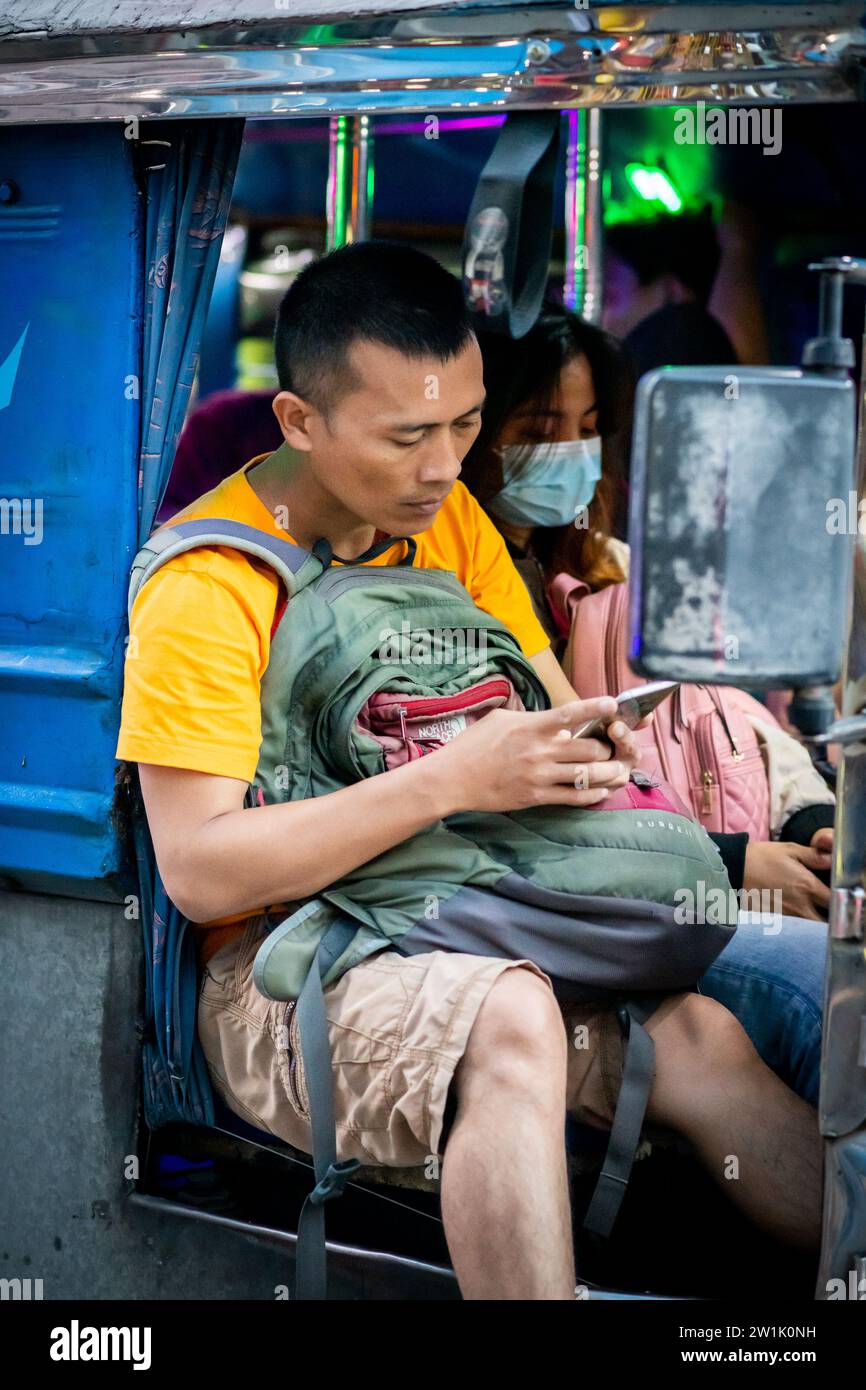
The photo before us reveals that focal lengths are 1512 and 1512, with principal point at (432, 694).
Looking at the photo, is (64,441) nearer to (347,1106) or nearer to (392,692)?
(392,692)

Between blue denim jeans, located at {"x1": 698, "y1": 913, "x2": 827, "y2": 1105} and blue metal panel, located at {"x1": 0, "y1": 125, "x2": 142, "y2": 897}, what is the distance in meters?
1.01

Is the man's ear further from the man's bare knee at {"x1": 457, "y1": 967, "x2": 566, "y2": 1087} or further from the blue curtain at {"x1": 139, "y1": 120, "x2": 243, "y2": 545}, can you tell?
the man's bare knee at {"x1": 457, "y1": 967, "x2": 566, "y2": 1087}

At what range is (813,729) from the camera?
1593mm

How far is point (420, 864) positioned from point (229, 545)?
21.2 inches

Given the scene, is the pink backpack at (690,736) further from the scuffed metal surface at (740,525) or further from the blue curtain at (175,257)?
the scuffed metal surface at (740,525)

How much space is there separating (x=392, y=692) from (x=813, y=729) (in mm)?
802

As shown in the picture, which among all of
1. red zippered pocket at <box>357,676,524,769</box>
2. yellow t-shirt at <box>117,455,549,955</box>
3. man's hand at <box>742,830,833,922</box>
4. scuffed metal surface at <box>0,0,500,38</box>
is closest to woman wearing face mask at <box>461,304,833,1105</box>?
man's hand at <box>742,830,833,922</box>

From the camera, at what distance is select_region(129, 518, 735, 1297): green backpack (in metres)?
2.13

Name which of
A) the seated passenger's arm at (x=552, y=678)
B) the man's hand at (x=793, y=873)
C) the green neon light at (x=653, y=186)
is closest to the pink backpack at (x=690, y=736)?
the man's hand at (x=793, y=873)

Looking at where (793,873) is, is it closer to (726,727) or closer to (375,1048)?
(726,727)

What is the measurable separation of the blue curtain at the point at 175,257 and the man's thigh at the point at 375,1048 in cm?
77

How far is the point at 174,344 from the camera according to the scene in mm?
2309

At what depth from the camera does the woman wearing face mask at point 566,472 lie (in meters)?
2.81

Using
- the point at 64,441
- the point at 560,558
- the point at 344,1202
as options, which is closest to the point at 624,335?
the point at 560,558
